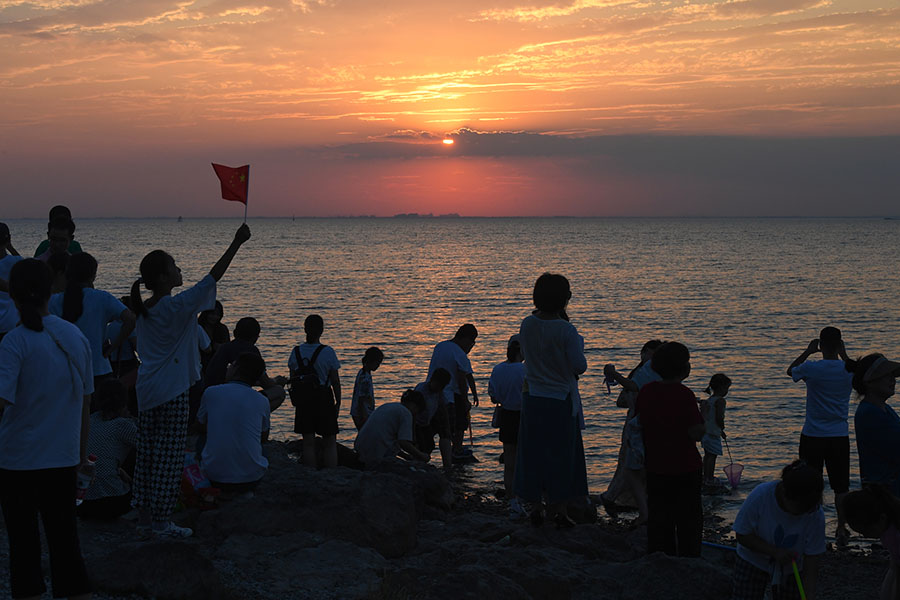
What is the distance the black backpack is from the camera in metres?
9.87

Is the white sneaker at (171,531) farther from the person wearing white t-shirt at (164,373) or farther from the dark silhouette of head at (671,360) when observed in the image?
the dark silhouette of head at (671,360)

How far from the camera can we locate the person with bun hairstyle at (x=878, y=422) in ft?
23.9

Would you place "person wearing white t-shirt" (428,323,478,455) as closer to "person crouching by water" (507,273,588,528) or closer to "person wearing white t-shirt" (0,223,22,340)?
"person crouching by water" (507,273,588,528)

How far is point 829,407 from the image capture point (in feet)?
29.4

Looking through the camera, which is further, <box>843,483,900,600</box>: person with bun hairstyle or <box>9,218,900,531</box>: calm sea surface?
<box>9,218,900,531</box>: calm sea surface

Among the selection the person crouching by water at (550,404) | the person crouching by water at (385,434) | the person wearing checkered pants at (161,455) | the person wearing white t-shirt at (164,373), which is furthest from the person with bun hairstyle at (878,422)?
the person wearing checkered pants at (161,455)

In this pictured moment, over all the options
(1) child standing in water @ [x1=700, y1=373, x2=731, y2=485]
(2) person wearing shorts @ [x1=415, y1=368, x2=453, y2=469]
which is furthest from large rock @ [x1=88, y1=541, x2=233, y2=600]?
(1) child standing in water @ [x1=700, y1=373, x2=731, y2=485]

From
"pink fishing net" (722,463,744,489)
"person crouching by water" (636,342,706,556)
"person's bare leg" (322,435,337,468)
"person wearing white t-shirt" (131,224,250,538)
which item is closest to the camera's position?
"person wearing white t-shirt" (131,224,250,538)

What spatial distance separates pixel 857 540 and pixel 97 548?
8.72m

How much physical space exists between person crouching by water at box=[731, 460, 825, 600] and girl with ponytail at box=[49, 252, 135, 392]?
16.6 ft

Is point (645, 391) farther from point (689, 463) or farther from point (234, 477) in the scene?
point (234, 477)

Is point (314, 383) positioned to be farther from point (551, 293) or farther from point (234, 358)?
point (551, 293)

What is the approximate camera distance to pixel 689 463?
6195 mm

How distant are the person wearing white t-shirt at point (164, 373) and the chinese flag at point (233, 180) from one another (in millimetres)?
652
